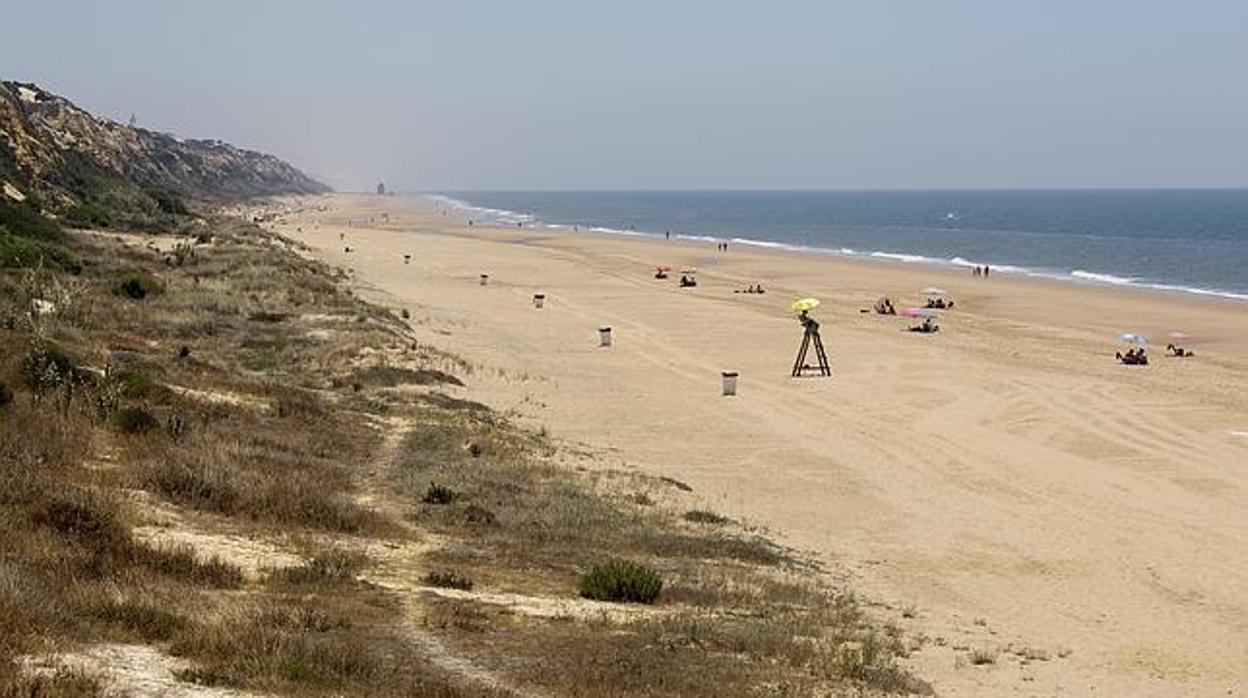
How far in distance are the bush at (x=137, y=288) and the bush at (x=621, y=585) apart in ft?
67.2

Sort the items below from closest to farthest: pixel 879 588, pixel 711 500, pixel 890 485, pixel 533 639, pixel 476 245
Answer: pixel 533 639 → pixel 879 588 → pixel 711 500 → pixel 890 485 → pixel 476 245

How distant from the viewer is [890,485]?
1831 cm

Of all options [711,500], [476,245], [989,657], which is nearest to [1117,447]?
[711,500]

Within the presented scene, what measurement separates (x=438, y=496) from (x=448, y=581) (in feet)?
11.2

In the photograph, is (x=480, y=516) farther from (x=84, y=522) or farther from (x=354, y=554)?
(x=84, y=522)

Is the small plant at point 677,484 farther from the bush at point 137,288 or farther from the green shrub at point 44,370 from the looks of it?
the bush at point 137,288

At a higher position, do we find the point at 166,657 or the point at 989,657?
the point at 166,657

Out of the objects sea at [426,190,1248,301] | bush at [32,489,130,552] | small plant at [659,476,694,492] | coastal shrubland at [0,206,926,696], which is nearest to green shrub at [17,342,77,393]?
coastal shrubland at [0,206,926,696]

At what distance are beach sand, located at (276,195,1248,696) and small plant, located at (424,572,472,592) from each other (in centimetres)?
368

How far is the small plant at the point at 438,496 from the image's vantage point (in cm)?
1366

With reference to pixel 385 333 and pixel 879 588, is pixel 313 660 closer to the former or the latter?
pixel 879 588

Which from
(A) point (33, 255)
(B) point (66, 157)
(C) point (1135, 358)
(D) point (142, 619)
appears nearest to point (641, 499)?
(D) point (142, 619)

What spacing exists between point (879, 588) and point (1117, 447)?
10.8 meters

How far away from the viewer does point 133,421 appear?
1391cm
